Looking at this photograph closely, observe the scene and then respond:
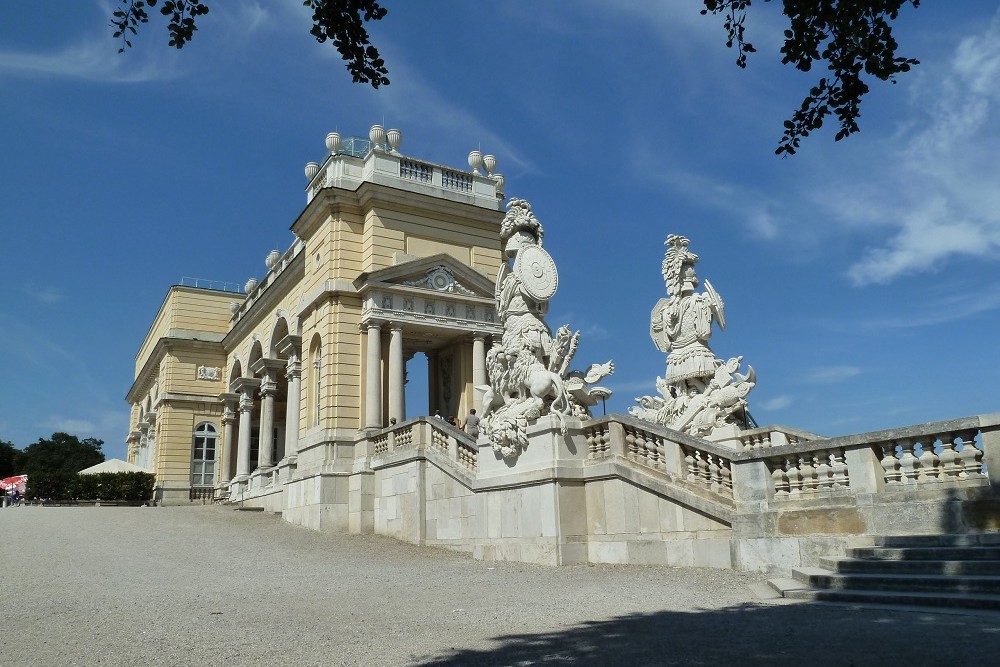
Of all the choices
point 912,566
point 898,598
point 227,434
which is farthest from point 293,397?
point 898,598

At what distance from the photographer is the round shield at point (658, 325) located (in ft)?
47.0

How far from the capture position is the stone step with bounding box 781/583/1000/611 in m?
5.82

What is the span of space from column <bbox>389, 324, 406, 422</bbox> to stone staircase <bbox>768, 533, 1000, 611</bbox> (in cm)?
1546

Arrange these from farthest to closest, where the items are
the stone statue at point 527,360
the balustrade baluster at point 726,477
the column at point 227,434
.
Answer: the column at point 227,434
the stone statue at point 527,360
the balustrade baluster at point 726,477

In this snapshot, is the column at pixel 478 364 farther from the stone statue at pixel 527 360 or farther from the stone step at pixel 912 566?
the stone step at pixel 912 566

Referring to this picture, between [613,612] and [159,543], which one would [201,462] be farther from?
[613,612]

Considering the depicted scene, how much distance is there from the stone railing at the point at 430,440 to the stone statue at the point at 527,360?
194 centimetres

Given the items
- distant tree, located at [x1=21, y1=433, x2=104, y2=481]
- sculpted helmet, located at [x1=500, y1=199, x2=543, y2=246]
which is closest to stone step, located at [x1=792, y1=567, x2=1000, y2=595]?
sculpted helmet, located at [x1=500, y1=199, x2=543, y2=246]

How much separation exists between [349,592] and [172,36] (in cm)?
620

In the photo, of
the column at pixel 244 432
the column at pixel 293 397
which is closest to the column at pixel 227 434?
the column at pixel 244 432

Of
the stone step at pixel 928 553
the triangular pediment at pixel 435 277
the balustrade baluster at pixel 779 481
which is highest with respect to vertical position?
the triangular pediment at pixel 435 277

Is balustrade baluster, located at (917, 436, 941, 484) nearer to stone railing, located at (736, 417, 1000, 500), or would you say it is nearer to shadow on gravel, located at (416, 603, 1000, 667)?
stone railing, located at (736, 417, 1000, 500)

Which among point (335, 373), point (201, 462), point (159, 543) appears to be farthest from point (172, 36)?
point (201, 462)

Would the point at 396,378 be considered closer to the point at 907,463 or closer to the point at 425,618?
the point at 425,618
